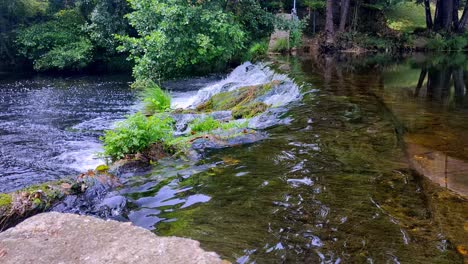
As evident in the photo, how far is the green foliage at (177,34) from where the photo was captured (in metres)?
13.6

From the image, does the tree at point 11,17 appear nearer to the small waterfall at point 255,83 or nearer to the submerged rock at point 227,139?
the small waterfall at point 255,83

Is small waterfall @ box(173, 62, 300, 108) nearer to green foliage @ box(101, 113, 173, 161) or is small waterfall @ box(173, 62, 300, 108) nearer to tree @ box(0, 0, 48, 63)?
green foliage @ box(101, 113, 173, 161)

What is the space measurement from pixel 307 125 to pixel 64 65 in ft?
58.5

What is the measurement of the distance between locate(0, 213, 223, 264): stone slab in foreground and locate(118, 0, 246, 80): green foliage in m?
10.9

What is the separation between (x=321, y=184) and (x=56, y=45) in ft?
68.7

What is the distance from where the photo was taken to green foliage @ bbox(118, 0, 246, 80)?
13.6 meters

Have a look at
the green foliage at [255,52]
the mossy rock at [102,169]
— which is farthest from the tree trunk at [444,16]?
the mossy rock at [102,169]

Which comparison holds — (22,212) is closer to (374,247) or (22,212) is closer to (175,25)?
(374,247)

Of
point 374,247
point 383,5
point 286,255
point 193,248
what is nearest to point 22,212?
point 193,248

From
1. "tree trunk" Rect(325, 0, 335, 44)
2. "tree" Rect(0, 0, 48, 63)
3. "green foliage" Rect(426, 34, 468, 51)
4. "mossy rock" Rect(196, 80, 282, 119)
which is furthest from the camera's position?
"green foliage" Rect(426, 34, 468, 51)

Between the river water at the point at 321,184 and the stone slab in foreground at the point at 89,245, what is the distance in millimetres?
445

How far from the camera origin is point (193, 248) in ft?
9.11

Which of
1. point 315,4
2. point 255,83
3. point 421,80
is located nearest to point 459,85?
point 421,80

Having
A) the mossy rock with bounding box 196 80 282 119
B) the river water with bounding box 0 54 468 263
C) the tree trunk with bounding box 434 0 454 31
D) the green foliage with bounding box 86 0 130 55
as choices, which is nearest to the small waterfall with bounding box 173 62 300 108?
the mossy rock with bounding box 196 80 282 119
